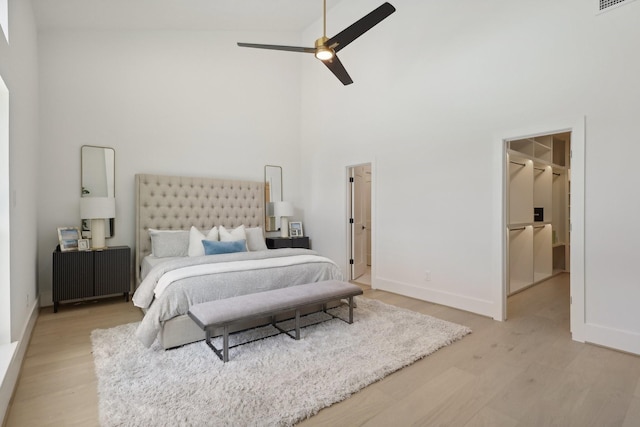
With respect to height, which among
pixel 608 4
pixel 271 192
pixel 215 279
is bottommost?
pixel 215 279

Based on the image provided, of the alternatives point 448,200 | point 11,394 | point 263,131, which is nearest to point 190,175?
point 263,131

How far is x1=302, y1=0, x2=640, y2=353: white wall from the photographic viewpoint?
2643mm

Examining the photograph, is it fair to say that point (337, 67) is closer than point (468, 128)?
Yes

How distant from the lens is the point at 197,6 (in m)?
4.16

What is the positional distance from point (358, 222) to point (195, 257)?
289cm

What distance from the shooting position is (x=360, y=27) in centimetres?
246

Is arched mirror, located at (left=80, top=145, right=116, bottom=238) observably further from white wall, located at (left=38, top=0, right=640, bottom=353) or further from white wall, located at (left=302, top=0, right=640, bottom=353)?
white wall, located at (left=302, top=0, right=640, bottom=353)

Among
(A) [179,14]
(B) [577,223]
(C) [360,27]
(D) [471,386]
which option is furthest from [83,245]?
(B) [577,223]

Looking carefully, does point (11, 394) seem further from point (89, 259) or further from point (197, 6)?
point (197, 6)

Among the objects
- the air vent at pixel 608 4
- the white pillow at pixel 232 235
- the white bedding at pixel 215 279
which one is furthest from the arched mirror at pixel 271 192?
the air vent at pixel 608 4

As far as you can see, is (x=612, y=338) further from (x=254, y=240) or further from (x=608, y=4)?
(x=254, y=240)

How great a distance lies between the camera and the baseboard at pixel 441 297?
349 cm

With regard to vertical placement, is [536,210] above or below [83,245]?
above

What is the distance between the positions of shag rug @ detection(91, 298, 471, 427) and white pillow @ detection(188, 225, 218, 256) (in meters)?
1.14
